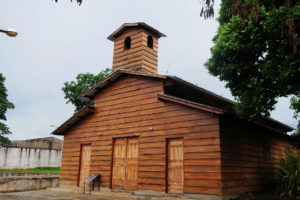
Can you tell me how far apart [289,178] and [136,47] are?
10.4 m

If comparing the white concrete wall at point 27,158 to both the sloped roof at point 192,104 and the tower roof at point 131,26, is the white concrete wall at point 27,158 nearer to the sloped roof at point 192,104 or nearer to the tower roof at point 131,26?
the tower roof at point 131,26

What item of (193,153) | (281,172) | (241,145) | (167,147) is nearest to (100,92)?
(167,147)

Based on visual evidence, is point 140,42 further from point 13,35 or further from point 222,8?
point 13,35

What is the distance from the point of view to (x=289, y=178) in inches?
458

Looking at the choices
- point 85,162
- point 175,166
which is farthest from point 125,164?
point 85,162

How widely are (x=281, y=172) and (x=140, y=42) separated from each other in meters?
10.0

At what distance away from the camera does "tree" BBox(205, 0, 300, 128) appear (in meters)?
8.24

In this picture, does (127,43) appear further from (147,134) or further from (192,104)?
(192,104)

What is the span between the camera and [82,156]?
15766mm

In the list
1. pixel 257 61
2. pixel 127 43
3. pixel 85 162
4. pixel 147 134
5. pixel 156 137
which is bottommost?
pixel 85 162

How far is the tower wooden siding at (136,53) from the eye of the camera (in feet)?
51.0

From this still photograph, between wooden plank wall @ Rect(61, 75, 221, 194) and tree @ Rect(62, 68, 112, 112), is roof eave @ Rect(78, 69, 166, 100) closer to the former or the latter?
wooden plank wall @ Rect(61, 75, 221, 194)

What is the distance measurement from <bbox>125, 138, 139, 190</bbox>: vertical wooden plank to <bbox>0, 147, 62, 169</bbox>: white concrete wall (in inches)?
999

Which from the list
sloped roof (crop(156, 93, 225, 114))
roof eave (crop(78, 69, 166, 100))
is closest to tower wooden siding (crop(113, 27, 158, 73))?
roof eave (crop(78, 69, 166, 100))
